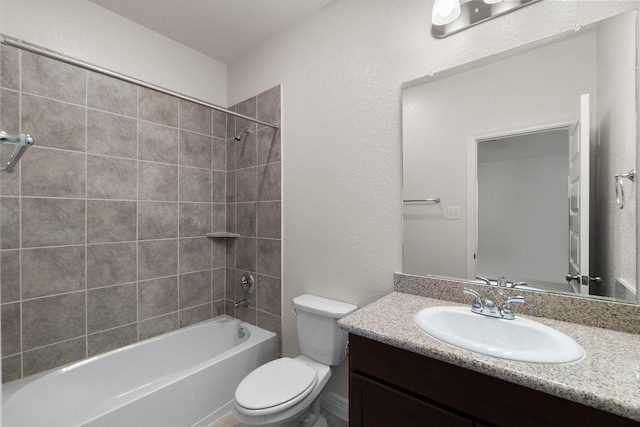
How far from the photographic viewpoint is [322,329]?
1.65 metres

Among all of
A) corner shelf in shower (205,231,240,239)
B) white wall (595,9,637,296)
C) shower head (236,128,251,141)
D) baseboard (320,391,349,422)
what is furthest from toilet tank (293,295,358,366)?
shower head (236,128,251,141)

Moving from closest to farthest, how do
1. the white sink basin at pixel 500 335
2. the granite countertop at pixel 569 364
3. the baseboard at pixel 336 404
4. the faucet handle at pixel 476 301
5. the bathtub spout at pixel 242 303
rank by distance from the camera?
1. the granite countertop at pixel 569 364
2. the white sink basin at pixel 500 335
3. the faucet handle at pixel 476 301
4. the baseboard at pixel 336 404
5. the bathtub spout at pixel 242 303

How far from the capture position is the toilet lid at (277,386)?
1277 mm

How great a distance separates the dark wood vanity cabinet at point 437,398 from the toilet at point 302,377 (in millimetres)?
330

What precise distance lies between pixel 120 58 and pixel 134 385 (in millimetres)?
2209

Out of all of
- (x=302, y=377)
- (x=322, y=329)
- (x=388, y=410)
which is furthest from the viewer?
(x=322, y=329)

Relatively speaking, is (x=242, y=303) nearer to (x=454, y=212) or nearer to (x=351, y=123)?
(x=351, y=123)

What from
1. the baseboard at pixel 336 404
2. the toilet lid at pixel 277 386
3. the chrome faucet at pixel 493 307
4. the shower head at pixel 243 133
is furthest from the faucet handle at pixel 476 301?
the shower head at pixel 243 133

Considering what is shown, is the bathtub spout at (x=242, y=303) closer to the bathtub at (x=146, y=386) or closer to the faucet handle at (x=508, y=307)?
the bathtub at (x=146, y=386)

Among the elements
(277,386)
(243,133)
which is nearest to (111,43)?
(243,133)

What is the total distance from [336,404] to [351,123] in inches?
69.6

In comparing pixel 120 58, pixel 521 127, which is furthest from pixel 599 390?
pixel 120 58

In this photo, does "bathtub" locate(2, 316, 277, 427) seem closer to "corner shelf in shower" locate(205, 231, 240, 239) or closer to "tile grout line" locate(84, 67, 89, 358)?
"tile grout line" locate(84, 67, 89, 358)

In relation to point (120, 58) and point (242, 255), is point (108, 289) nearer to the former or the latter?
point (242, 255)
